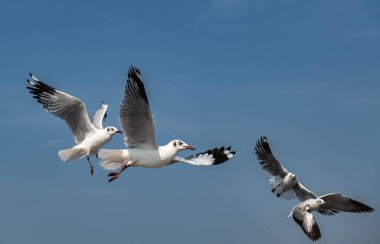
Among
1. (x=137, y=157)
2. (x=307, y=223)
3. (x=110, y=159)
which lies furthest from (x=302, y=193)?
(x=110, y=159)

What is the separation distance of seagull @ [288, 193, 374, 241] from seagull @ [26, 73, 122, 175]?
13.9 feet

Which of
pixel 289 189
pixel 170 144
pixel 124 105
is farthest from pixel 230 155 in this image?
pixel 124 105

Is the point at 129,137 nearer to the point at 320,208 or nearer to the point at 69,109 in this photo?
the point at 69,109

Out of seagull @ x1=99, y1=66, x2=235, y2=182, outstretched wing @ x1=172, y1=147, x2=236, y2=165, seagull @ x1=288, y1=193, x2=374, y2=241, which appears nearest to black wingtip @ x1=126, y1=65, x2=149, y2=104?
seagull @ x1=99, y1=66, x2=235, y2=182

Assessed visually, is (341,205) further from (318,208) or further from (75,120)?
(75,120)

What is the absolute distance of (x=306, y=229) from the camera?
47.7 ft

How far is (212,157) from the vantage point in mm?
14664

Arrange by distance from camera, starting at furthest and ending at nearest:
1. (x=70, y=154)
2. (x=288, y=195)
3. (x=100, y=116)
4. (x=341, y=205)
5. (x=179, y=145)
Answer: (x=100, y=116) < (x=288, y=195) < (x=341, y=205) < (x=70, y=154) < (x=179, y=145)

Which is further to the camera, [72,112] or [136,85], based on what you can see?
[72,112]

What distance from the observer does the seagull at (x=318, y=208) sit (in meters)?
14.6

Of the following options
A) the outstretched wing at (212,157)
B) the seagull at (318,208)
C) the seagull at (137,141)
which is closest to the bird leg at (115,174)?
the seagull at (137,141)

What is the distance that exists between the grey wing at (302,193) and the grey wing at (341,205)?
Answer: 1.55ft

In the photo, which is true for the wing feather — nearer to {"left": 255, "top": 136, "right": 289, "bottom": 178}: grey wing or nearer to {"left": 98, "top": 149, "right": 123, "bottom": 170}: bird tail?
{"left": 255, "top": 136, "right": 289, "bottom": 178}: grey wing

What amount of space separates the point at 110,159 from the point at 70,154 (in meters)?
2.60
